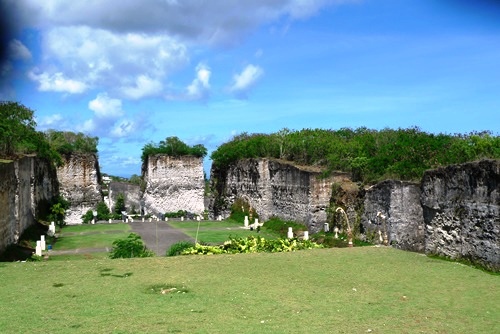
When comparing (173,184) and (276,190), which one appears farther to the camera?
(173,184)

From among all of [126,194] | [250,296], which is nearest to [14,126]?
[250,296]

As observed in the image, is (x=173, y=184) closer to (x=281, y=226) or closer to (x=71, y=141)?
(x=71, y=141)

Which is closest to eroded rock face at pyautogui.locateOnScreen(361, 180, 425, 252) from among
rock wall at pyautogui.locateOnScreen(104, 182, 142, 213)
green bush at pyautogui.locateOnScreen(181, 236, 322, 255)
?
green bush at pyautogui.locateOnScreen(181, 236, 322, 255)

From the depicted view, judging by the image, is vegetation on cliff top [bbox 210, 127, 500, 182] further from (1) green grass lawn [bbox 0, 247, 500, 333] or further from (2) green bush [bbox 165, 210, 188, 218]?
(2) green bush [bbox 165, 210, 188, 218]

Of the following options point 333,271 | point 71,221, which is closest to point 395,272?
point 333,271

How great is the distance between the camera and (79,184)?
132 feet

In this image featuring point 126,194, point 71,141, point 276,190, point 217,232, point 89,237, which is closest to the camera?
point 89,237

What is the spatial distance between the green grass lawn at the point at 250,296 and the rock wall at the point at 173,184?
31.5 meters

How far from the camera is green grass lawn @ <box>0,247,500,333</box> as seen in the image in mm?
7280

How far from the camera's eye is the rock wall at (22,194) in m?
16.3

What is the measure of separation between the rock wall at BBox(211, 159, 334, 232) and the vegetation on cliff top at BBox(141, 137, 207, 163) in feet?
27.4

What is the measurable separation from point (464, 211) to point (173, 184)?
111ft

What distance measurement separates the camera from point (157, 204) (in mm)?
44375

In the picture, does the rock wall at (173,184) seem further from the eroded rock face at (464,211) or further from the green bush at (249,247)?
the eroded rock face at (464,211)
